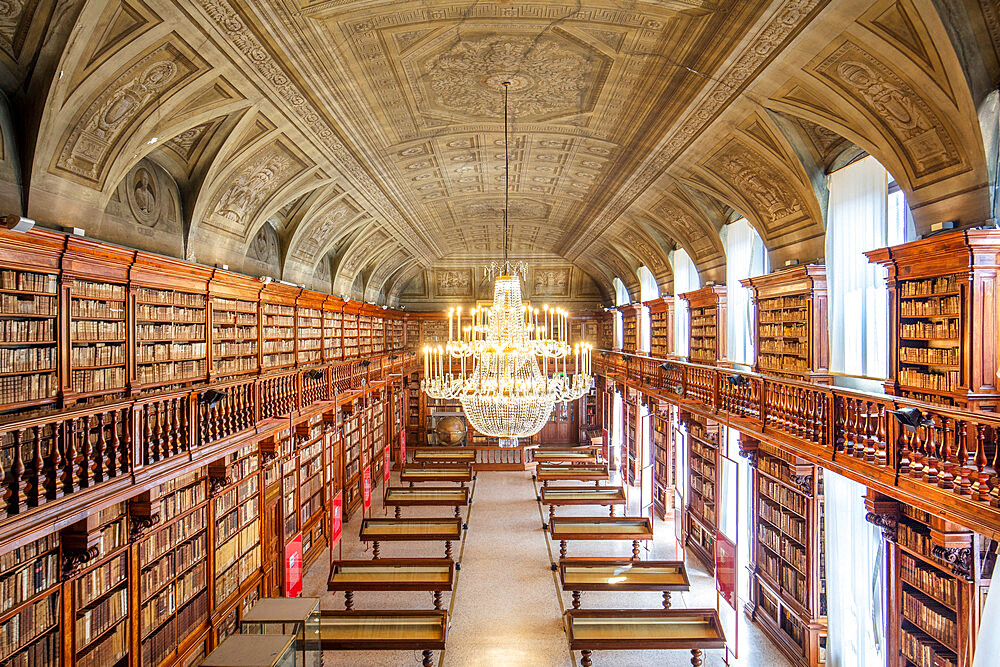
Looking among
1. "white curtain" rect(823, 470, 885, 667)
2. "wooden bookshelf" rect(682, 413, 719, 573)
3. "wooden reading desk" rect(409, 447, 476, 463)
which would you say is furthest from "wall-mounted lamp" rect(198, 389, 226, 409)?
"wooden reading desk" rect(409, 447, 476, 463)

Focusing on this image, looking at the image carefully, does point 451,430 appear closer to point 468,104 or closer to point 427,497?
point 427,497

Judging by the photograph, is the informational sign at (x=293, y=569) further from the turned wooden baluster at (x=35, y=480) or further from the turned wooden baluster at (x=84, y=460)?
the turned wooden baluster at (x=35, y=480)

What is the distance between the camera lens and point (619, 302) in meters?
20.8

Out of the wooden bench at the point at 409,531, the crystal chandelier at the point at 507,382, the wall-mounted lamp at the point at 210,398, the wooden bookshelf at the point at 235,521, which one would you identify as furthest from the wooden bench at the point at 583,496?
the wall-mounted lamp at the point at 210,398

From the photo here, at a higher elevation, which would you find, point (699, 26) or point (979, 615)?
point (699, 26)

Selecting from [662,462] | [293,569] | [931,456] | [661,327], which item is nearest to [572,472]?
[662,462]

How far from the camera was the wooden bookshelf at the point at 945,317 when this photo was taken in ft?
16.0

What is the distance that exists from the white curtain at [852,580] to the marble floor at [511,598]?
1.58 m

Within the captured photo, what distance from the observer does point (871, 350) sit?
6.76 m

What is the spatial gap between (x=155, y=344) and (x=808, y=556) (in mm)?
9349

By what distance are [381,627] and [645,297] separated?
12981 millimetres

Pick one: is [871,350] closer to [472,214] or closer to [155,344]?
[155,344]

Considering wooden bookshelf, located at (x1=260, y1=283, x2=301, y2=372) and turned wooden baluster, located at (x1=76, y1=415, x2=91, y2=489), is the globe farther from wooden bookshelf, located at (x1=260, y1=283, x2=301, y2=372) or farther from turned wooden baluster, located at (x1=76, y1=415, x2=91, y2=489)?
turned wooden baluster, located at (x1=76, y1=415, x2=91, y2=489)

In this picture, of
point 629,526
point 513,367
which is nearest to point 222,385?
point 513,367
